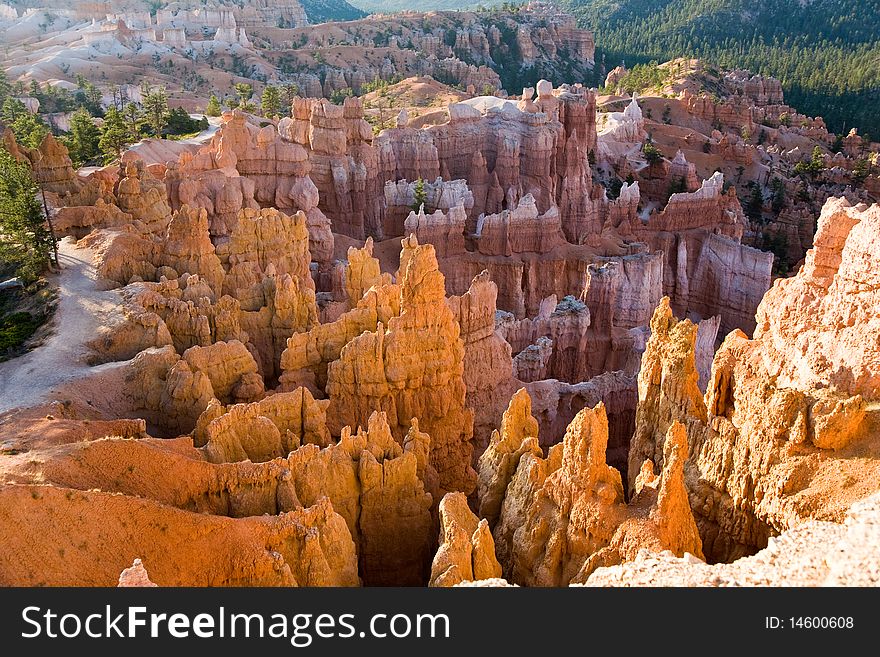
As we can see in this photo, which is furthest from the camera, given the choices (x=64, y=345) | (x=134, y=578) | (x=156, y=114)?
(x=156, y=114)

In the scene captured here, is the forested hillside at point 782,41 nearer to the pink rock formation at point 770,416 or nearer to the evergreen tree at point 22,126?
the evergreen tree at point 22,126

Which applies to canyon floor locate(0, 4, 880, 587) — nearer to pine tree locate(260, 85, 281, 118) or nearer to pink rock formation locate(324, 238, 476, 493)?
pink rock formation locate(324, 238, 476, 493)

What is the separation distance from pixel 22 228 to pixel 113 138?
18929 mm

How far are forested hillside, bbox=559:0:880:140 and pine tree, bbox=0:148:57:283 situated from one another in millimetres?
95376

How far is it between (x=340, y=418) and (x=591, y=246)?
99.8 feet

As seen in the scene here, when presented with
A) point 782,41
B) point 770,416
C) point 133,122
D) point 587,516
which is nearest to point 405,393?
point 587,516

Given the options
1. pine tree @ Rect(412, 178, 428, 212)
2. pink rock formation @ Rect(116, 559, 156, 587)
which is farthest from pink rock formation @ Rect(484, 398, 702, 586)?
pine tree @ Rect(412, 178, 428, 212)

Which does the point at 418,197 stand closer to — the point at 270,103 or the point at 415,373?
the point at 270,103

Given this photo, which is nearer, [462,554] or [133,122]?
[462,554]

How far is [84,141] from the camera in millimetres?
47656

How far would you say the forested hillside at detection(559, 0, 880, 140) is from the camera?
109812mm

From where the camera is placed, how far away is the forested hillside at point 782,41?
110 meters
